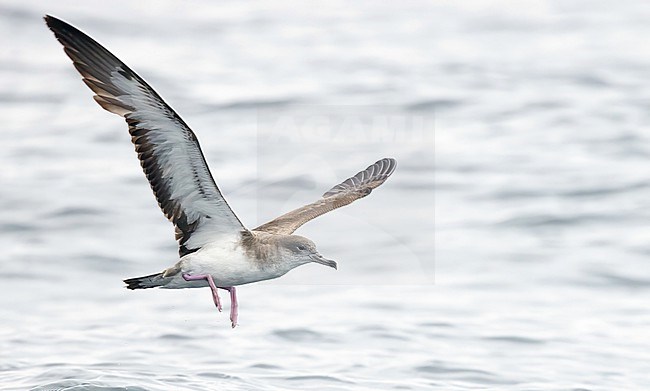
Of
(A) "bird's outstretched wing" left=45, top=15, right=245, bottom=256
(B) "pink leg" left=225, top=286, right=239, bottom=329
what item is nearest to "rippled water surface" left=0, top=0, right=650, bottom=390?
(B) "pink leg" left=225, top=286, right=239, bottom=329

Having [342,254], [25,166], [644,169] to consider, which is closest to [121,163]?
[25,166]

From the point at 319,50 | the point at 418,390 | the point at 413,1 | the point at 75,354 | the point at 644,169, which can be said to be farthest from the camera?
the point at 413,1

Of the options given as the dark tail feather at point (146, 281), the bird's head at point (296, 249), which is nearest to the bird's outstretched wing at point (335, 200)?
the bird's head at point (296, 249)

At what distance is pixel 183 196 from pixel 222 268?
59 cm

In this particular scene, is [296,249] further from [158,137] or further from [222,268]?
[158,137]

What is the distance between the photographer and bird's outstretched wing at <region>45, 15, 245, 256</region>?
8.46 meters

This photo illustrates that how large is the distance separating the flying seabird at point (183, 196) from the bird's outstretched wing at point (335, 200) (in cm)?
23

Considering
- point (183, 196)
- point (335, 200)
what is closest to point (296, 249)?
point (183, 196)

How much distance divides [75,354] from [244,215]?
3857 mm

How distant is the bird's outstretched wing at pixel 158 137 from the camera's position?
27.8 ft

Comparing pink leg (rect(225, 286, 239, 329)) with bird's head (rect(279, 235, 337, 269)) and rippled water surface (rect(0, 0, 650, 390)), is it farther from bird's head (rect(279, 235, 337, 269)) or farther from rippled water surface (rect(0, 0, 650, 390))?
rippled water surface (rect(0, 0, 650, 390))

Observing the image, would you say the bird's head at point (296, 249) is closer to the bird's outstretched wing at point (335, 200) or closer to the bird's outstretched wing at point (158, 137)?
the bird's outstretched wing at point (158, 137)

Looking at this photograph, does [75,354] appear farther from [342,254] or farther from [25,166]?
[25,166]

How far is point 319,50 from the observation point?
2280 centimetres
